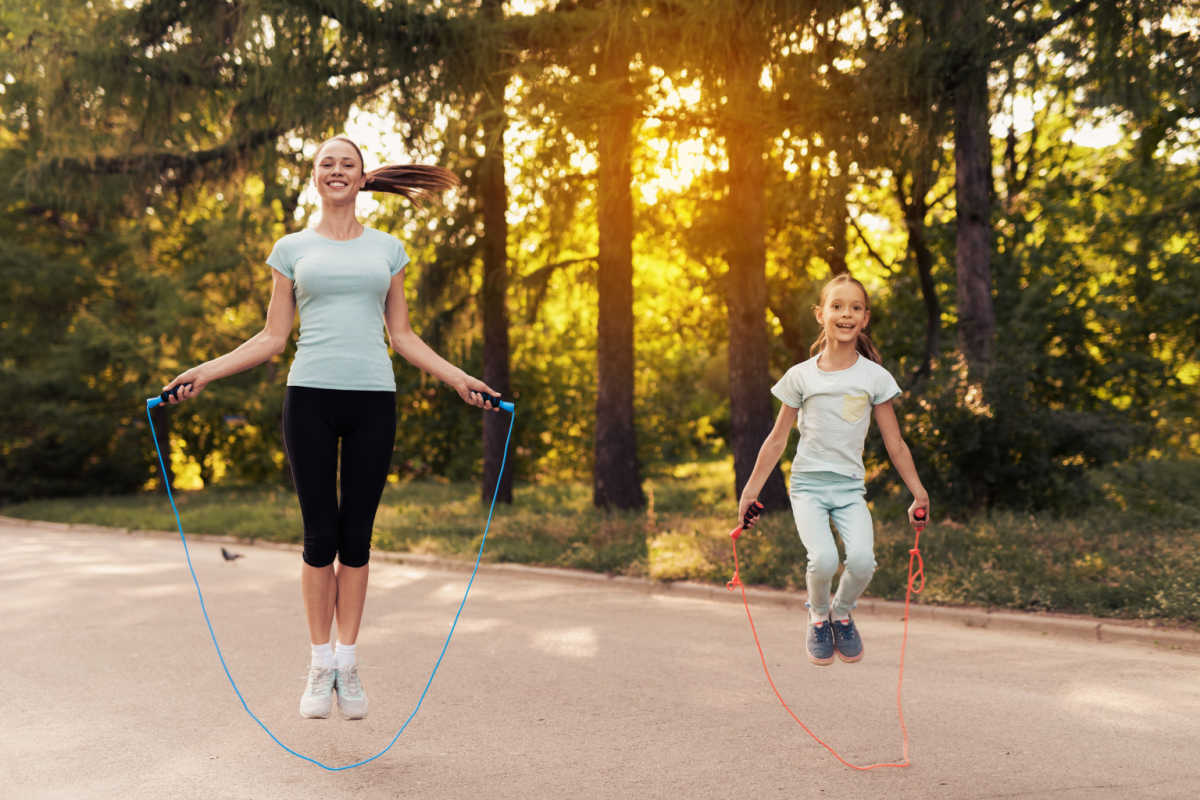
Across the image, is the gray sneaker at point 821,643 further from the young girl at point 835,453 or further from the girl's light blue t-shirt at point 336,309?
the girl's light blue t-shirt at point 336,309

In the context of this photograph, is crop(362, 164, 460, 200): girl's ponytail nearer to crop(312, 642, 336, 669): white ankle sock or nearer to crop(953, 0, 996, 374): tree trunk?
crop(312, 642, 336, 669): white ankle sock

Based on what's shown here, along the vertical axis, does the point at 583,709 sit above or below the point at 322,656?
below

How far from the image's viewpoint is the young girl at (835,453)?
195 inches

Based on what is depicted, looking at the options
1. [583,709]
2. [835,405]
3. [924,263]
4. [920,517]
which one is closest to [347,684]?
[583,709]

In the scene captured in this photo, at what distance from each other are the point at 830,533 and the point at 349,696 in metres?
2.31

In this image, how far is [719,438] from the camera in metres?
37.4

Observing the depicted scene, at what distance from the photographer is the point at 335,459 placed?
4.59m

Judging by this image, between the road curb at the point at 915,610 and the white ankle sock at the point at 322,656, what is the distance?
5362mm

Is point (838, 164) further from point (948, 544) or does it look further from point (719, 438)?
point (719, 438)

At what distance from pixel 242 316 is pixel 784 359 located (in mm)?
12372

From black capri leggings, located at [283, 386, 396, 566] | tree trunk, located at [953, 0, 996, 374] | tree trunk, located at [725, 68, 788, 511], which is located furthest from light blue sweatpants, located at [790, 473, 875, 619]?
tree trunk, located at [953, 0, 996, 374]

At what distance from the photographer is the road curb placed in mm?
7590

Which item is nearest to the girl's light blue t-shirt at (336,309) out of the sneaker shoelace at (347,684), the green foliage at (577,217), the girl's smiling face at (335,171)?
the girl's smiling face at (335,171)

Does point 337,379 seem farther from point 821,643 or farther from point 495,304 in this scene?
point 495,304
